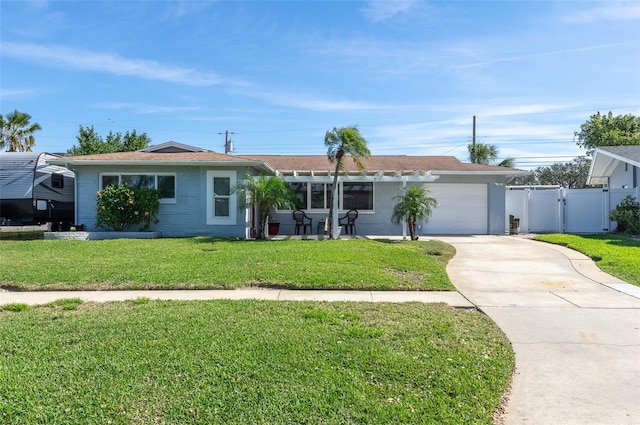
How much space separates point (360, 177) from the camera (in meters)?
15.8

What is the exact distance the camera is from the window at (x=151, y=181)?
15.4 meters

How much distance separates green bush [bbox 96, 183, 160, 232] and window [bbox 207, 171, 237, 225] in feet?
6.12

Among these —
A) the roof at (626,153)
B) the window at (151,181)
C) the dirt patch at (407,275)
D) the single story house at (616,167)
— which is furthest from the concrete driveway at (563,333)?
the window at (151,181)

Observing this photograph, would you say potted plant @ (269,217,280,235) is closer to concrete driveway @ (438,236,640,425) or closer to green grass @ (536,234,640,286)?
concrete driveway @ (438,236,640,425)

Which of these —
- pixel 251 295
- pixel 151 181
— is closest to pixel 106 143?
pixel 151 181

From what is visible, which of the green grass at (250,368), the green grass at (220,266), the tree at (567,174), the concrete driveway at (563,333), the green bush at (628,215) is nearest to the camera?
the green grass at (250,368)

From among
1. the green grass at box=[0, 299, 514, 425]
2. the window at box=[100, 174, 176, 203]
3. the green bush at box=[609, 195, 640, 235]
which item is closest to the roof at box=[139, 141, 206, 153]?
the window at box=[100, 174, 176, 203]

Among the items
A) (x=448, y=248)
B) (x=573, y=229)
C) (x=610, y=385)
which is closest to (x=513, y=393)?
(x=610, y=385)

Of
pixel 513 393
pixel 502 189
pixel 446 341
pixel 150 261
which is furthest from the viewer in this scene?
pixel 502 189

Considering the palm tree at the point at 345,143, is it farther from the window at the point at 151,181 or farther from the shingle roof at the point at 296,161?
the window at the point at 151,181

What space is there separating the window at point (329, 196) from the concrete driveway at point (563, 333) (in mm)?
7918

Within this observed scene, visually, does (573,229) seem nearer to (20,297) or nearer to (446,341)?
(446,341)

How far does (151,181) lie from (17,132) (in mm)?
24833

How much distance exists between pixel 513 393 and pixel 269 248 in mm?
8313
